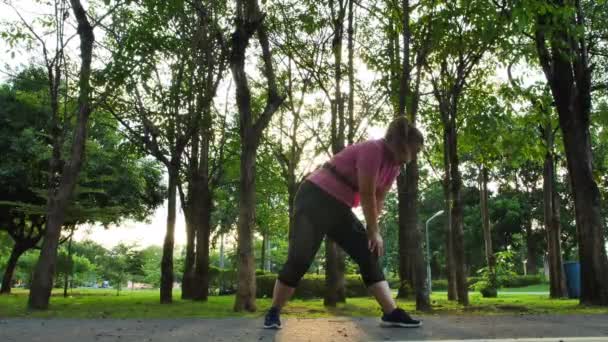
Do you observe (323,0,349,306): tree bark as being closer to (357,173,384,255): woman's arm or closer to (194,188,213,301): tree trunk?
(194,188,213,301): tree trunk

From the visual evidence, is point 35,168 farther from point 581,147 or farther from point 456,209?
point 581,147

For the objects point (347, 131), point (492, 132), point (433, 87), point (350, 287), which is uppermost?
point (433, 87)

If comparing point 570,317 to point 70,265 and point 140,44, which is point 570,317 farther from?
point 70,265

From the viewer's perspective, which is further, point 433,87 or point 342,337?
point 433,87

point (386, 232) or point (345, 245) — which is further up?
point (386, 232)

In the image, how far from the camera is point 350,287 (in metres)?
24.6

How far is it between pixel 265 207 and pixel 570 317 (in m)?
25.1

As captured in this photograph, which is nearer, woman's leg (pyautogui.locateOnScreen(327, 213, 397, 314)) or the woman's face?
the woman's face

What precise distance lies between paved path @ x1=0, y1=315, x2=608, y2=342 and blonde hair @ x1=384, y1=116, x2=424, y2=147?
1677 millimetres

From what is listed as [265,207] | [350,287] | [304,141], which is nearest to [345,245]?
[304,141]

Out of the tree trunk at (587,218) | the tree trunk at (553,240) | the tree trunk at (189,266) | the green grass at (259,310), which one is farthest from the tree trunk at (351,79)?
the tree trunk at (553,240)

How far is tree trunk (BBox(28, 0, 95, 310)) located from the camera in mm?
10352

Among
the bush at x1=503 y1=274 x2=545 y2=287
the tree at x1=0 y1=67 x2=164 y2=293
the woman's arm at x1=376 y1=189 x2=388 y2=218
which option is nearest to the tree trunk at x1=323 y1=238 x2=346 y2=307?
the woman's arm at x1=376 y1=189 x2=388 y2=218

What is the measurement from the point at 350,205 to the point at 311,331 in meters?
1.21
